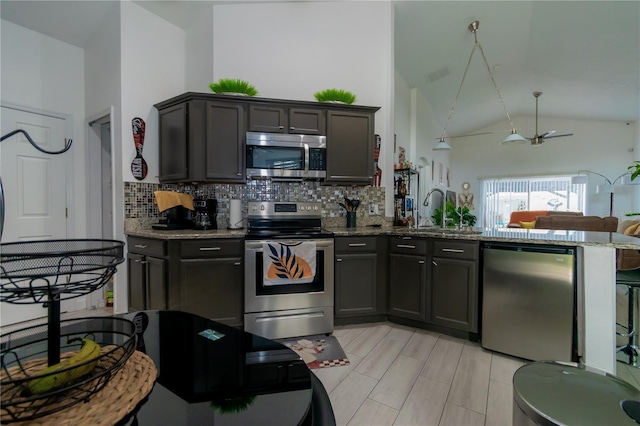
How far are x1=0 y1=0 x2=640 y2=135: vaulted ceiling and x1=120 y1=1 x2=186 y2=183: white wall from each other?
0.56 feet

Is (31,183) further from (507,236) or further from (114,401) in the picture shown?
(507,236)

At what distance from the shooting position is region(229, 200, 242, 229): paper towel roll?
3053mm

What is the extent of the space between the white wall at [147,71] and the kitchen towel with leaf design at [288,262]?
1.70 m

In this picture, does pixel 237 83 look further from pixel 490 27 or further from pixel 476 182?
pixel 476 182

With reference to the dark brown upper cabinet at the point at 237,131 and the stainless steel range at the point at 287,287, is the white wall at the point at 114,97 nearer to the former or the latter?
the dark brown upper cabinet at the point at 237,131

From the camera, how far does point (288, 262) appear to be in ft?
8.55

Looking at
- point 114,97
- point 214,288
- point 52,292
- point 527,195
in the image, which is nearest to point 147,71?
point 114,97

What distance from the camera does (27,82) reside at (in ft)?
9.93

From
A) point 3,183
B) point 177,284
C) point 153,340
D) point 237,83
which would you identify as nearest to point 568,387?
point 153,340

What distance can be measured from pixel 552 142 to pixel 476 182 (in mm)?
2190

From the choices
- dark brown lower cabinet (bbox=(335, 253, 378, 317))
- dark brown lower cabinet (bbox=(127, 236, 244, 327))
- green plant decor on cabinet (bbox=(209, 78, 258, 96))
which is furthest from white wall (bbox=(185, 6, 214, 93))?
dark brown lower cabinet (bbox=(335, 253, 378, 317))

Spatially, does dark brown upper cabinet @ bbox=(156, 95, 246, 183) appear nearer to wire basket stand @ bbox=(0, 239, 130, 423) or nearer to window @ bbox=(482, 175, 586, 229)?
wire basket stand @ bbox=(0, 239, 130, 423)

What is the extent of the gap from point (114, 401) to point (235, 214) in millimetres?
2590

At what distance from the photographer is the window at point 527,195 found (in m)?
8.28
